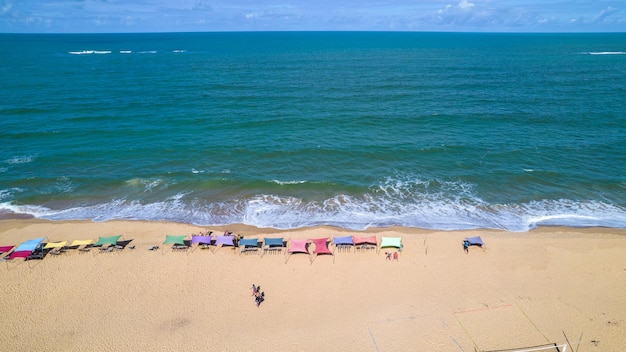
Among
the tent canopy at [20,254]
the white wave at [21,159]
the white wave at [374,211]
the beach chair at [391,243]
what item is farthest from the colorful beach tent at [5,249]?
the beach chair at [391,243]

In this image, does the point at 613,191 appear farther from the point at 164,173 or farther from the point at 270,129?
the point at 164,173

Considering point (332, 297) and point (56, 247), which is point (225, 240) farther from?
point (56, 247)

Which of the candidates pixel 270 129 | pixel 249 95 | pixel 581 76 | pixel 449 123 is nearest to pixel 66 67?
pixel 249 95

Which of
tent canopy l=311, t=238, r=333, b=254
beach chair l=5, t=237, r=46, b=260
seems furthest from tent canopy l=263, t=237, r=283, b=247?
beach chair l=5, t=237, r=46, b=260

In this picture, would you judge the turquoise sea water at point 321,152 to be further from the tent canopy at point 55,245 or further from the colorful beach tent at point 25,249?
the colorful beach tent at point 25,249

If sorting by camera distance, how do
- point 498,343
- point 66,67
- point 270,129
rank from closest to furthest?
point 498,343 → point 270,129 → point 66,67

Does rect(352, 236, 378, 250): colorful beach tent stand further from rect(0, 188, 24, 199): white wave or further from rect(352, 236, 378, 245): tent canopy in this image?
rect(0, 188, 24, 199): white wave

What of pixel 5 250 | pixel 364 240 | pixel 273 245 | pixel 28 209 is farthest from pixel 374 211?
pixel 28 209
